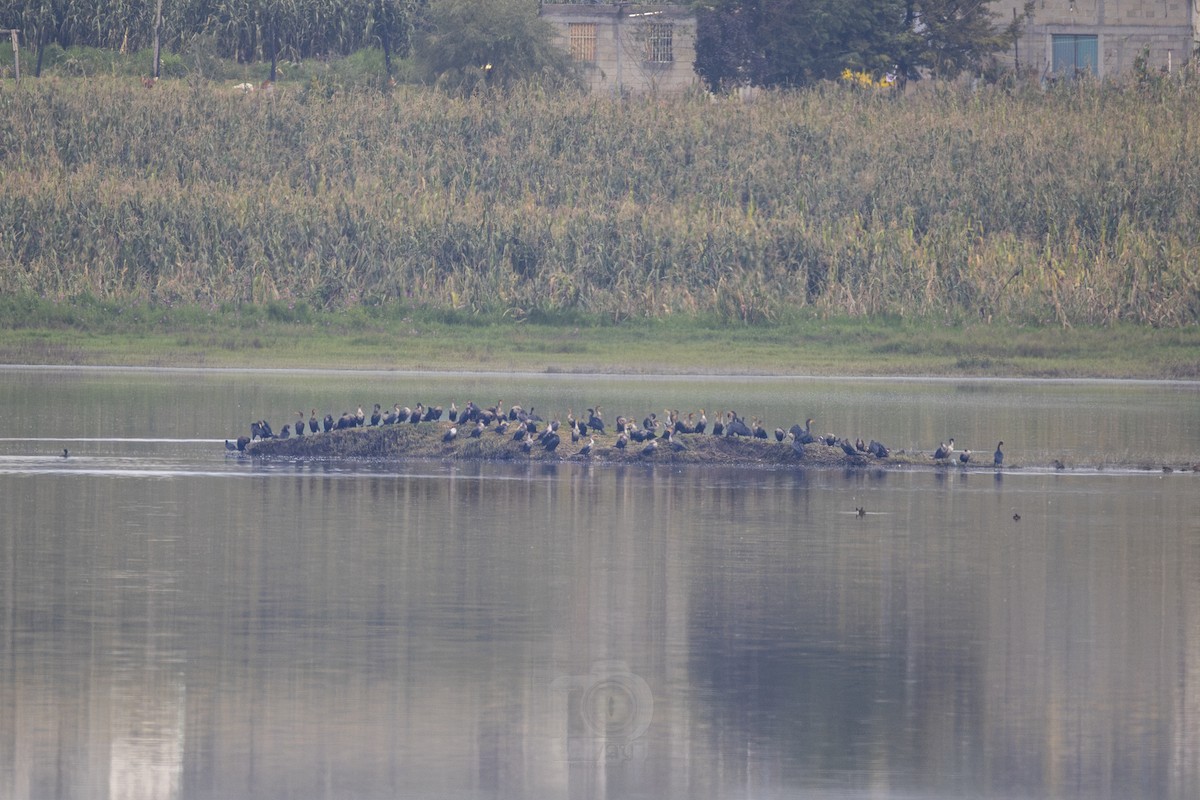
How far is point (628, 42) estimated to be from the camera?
7600cm

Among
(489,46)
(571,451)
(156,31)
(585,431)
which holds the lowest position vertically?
(571,451)

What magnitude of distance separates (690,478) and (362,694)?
52.0 ft

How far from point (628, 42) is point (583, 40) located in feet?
5.74

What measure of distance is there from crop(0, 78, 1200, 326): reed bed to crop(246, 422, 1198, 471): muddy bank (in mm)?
19871

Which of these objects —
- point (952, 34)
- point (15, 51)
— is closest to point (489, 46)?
point (952, 34)

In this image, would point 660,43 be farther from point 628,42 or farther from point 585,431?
point 585,431

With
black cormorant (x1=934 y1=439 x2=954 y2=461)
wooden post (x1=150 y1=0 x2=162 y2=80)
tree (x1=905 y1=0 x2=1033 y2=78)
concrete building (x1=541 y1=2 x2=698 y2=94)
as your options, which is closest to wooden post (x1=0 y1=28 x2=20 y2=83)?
wooden post (x1=150 y1=0 x2=162 y2=80)

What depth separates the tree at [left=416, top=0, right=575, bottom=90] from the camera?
70562mm

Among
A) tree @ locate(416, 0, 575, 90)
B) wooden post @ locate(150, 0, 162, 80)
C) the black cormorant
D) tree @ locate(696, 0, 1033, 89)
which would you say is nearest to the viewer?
the black cormorant

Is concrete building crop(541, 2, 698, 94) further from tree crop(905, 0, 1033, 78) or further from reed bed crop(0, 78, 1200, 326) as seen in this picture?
tree crop(905, 0, 1033, 78)

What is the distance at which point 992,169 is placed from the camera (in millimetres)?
60125

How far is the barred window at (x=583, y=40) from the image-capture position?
76125 mm

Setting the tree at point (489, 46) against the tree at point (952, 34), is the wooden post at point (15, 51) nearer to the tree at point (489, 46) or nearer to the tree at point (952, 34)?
the tree at point (489, 46)

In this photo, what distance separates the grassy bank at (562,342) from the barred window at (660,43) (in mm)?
26246
